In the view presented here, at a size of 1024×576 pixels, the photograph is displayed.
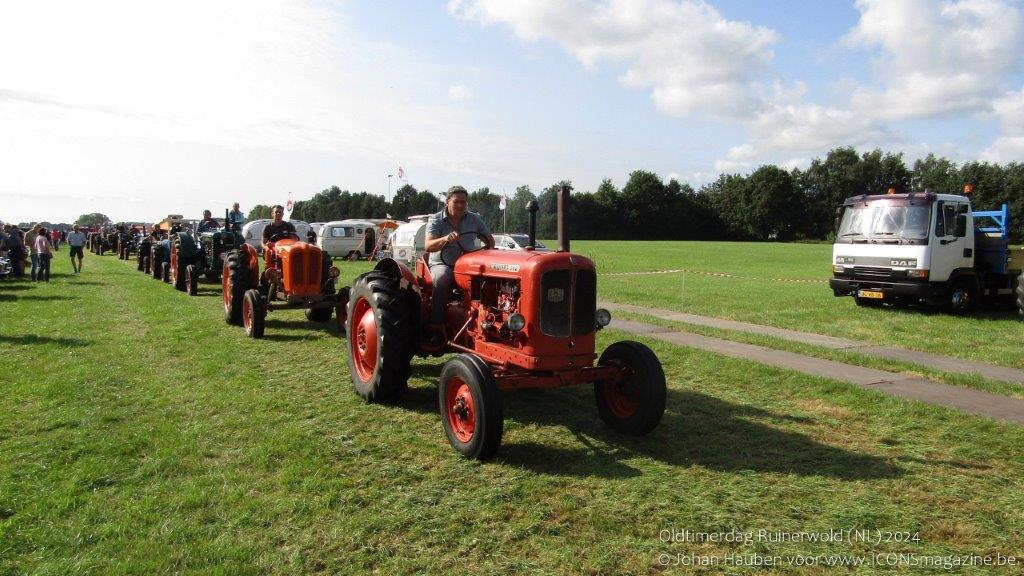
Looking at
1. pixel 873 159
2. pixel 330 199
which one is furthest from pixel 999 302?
pixel 330 199

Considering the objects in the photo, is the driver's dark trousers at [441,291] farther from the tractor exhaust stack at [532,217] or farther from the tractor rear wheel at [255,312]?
the tractor rear wheel at [255,312]

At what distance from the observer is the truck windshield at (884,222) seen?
1174cm

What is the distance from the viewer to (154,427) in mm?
4988

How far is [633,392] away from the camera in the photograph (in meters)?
4.92

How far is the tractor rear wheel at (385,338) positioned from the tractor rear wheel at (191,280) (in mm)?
9547

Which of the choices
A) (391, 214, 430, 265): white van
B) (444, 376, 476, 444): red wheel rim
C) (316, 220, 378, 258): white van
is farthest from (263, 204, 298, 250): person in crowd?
(316, 220, 378, 258): white van

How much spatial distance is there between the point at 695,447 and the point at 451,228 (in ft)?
8.70

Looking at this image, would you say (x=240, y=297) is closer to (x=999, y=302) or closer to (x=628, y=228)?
(x=999, y=302)

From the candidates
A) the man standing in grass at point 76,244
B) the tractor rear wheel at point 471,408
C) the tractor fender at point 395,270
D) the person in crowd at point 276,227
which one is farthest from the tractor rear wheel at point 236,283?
the man standing in grass at point 76,244

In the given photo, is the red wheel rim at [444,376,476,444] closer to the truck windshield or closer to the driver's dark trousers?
the driver's dark trousers

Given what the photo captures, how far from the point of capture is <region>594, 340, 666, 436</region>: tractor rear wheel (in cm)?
470

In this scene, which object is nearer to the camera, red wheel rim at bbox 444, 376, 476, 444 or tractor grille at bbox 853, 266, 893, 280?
red wheel rim at bbox 444, 376, 476, 444

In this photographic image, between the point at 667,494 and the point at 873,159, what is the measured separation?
82.8 meters

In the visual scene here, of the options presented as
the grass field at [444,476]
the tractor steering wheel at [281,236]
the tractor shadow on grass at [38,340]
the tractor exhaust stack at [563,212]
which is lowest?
the grass field at [444,476]
